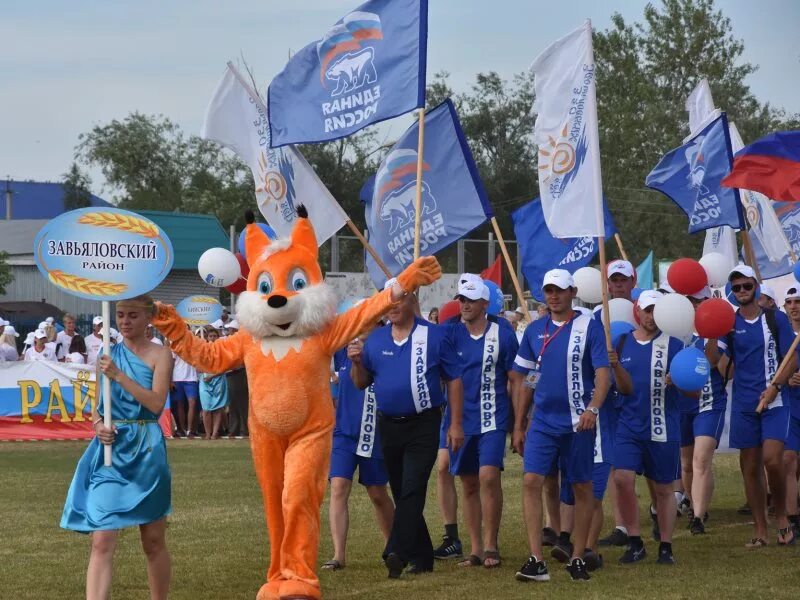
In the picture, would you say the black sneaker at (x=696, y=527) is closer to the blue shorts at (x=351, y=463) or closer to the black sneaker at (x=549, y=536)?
the black sneaker at (x=549, y=536)

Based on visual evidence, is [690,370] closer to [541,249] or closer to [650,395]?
[650,395]

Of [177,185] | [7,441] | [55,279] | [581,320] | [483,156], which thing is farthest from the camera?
[177,185]

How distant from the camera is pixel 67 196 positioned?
2638 inches

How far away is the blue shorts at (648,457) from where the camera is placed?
10.2m

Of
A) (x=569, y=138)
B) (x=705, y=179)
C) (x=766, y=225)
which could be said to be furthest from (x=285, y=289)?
(x=766, y=225)

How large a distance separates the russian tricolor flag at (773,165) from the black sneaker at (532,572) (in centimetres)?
426

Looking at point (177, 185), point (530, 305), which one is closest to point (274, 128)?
point (530, 305)

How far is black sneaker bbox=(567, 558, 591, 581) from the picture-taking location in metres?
9.26

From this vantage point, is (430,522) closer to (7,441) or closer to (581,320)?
(581,320)

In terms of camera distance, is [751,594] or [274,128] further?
[274,128]

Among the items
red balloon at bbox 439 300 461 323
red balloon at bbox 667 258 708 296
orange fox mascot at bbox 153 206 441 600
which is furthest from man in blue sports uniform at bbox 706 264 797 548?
orange fox mascot at bbox 153 206 441 600

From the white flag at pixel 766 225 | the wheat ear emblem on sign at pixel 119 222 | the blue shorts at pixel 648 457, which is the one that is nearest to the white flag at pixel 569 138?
the blue shorts at pixel 648 457

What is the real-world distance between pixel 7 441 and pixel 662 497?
14.0m

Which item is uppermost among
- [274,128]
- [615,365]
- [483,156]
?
[483,156]
